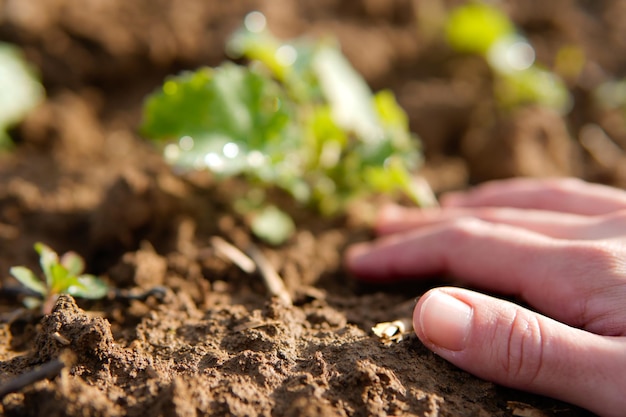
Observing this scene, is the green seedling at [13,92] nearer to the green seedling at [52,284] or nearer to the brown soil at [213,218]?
the brown soil at [213,218]

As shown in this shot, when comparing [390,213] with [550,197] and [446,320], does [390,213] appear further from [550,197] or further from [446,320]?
[446,320]

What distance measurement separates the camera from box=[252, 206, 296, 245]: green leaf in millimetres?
1726

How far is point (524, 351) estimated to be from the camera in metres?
1.10

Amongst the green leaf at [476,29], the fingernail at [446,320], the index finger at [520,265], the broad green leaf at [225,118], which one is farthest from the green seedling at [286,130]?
the green leaf at [476,29]

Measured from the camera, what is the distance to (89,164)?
2.12 m

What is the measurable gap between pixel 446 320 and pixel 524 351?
0.50 feet

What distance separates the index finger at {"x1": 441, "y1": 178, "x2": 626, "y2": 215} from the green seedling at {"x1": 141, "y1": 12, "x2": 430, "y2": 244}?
195 millimetres

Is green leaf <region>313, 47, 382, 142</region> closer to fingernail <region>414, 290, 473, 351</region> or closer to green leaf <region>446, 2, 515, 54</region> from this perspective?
fingernail <region>414, 290, 473, 351</region>

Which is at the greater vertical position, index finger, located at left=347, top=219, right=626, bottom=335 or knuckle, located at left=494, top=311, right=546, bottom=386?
index finger, located at left=347, top=219, right=626, bottom=335

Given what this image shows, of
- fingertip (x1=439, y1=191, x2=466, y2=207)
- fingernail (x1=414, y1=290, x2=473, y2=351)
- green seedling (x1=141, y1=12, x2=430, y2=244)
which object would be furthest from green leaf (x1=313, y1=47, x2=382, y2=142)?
fingernail (x1=414, y1=290, x2=473, y2=351)

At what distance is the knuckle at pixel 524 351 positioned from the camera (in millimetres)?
1094

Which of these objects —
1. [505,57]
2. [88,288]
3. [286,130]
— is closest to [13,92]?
[286,130]

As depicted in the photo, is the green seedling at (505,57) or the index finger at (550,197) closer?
the index finger at (550,197)

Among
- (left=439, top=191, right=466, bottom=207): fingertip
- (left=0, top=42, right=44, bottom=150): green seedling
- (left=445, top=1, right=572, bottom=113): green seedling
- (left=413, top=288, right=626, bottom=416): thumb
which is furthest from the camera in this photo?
(left=445, top=1, right=572, bottom=113): green seedling
